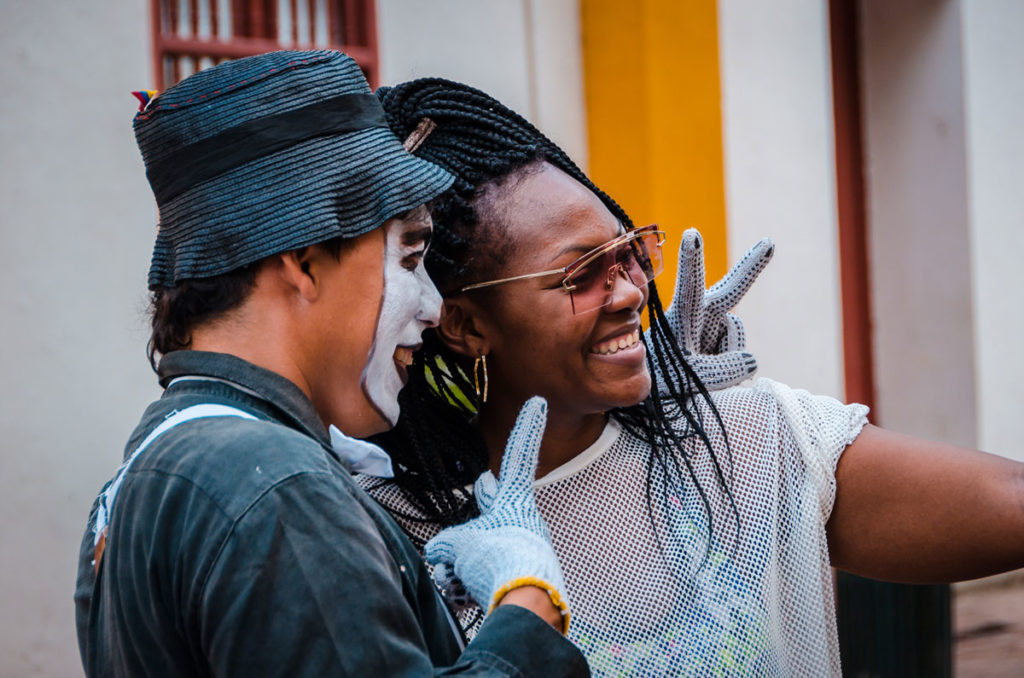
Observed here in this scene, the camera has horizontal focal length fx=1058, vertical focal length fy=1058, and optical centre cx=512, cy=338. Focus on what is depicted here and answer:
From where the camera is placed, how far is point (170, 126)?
133 cm

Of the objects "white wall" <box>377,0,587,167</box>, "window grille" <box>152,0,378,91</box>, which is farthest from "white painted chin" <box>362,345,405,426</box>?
"white wall" <box>377,0,587,167</box>

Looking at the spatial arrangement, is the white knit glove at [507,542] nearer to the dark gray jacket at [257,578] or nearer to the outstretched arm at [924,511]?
the dark gray jacket at [257,578]

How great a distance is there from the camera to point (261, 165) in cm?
130

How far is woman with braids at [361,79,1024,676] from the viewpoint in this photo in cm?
184

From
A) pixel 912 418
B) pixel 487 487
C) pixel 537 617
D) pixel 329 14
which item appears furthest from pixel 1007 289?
pixel 537 617

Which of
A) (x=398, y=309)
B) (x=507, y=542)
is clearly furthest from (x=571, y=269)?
(x=507, y=542)

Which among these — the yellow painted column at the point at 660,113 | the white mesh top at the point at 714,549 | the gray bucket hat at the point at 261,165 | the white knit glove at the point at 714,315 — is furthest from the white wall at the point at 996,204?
the gray bucket hat at the point at 261,165

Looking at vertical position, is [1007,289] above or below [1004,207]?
below

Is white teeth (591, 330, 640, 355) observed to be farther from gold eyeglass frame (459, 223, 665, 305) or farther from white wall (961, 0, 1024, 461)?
white wall (961, 0, 1024, 461)

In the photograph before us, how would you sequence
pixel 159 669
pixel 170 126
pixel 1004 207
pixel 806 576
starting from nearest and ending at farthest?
pixel 159 669
pixel 170 126
pixel 806 576
pixel 1004 207

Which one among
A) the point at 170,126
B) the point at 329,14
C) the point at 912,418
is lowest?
the point at 912,418

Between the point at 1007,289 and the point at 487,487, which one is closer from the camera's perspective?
the point at 487,487

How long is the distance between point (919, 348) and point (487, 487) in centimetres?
434

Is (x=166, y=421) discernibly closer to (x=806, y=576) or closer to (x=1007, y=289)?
(x=806, y=576)
